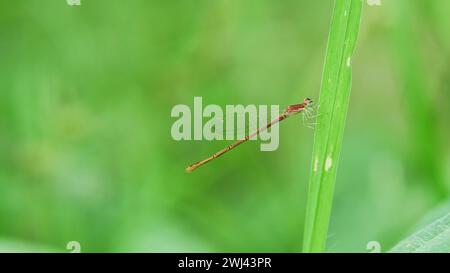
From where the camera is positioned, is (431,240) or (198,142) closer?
(431,240)

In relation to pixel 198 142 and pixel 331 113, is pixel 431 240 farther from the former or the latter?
pixel 198 142

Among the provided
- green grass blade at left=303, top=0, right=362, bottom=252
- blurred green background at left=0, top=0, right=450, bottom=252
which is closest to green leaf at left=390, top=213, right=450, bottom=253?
green grass blade at left=303, top=0, right=362, bottom=252

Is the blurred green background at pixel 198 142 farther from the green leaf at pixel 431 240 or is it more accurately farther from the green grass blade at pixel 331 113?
the green grass blade at pixel 331 113

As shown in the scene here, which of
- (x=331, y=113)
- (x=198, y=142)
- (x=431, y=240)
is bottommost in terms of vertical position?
(x=431, y=240)

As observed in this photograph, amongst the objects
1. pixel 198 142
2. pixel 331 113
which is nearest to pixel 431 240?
pixel 331 113

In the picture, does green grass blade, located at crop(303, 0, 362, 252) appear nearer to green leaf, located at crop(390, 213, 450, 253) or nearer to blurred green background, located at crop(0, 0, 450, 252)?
green leaf, located at crop(390, 213, 450, 253)
